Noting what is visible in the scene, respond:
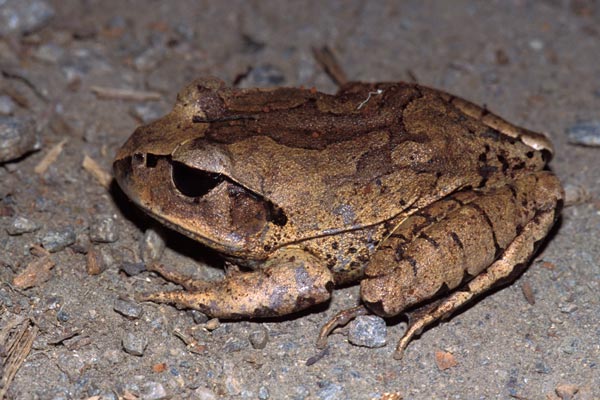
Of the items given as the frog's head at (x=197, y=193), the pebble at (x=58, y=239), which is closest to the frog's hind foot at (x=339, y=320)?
the frog's head at (x=197, y=193)

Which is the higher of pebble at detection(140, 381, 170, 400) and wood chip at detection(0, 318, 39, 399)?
pebble at detection(140, 381, 170, 400)

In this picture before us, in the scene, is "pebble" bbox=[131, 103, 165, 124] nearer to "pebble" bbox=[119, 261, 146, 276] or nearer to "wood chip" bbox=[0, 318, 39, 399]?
"pebble" bbox=[119, 261, 146, 276]

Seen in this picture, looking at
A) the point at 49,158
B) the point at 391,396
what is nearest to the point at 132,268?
the point at 49,158

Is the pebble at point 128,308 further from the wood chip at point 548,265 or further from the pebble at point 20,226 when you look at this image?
the wood chip at point 548,265

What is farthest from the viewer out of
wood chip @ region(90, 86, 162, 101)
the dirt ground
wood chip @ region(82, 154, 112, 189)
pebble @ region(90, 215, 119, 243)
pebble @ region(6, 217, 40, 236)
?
wood chip @ region(90, 86, 162, 101)

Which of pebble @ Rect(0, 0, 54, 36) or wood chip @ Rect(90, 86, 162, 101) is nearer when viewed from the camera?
wood chip @ Rect(90, 86, 162, 101)

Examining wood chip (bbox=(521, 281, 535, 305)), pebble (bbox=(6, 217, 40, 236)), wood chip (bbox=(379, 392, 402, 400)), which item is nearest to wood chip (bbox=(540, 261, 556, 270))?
wood chip (bbox=(521, 281, 535, 305))
